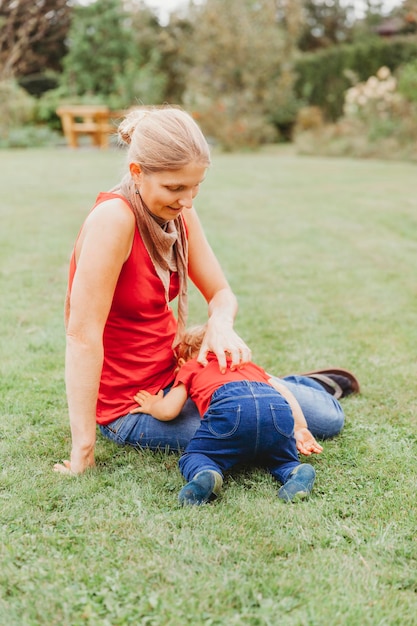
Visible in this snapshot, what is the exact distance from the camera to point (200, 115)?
17.4 m

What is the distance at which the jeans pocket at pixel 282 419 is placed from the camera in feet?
8.43

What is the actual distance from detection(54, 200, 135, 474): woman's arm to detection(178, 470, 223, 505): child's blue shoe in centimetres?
45

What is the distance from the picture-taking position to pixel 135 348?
2.91 m

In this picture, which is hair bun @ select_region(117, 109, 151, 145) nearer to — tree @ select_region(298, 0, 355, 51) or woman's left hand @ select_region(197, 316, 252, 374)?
woman's left hand @ select_region(197, 316, 252, 374)

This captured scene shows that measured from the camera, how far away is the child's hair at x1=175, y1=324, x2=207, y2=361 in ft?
9.73

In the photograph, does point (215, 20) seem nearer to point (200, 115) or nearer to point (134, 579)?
point (200, 115)

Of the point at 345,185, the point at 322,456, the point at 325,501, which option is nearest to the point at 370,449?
the point at 322,456

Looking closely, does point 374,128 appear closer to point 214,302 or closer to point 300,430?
point 214,302

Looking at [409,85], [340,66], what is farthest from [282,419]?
[340,66]

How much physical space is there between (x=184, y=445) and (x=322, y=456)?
569 millimetres

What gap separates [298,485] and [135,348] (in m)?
0.88

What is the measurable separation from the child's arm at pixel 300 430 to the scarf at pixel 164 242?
19.7 inches

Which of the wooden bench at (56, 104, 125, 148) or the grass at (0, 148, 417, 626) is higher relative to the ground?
the grass at (0, 148, 417, 626)

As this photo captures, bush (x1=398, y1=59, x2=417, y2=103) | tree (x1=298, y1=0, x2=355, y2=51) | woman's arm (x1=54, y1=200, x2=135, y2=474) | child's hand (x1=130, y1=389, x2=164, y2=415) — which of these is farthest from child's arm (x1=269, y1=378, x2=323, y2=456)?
tree (x1=298, y1=0, x2=355, y2=51)
